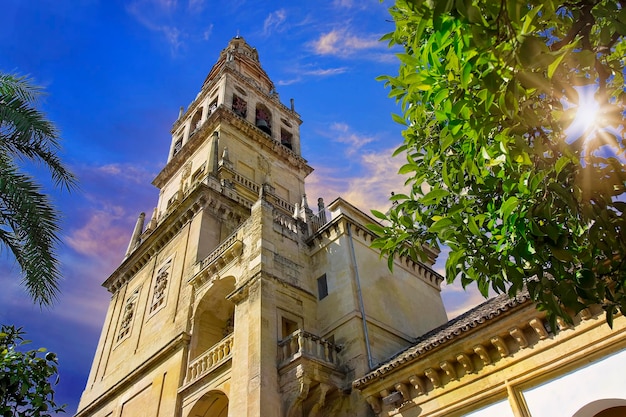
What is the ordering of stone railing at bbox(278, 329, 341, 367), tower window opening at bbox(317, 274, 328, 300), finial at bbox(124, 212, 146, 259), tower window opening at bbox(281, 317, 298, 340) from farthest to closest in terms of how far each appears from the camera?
1. finial at bbox(124, 212, 146, 259)
2. tower window opening at bbox(317, 274, 328, 300)
3. tower window opening at bbox(281, 317, 298, 340)
4. stone railing at bbox(278, 329, 341, 367)

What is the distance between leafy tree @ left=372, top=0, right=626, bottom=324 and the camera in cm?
404

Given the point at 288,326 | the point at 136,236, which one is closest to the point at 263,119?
the point at 136,236

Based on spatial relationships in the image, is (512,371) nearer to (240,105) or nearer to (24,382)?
(24,382)

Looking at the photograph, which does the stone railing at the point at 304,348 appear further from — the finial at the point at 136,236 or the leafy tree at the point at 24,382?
the finial at the point at 136,236

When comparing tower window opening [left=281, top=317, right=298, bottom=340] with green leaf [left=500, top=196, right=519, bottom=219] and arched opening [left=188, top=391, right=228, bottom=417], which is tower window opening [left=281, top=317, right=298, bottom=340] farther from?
green leaf [left=500, top=196, right=519, bottom=219]

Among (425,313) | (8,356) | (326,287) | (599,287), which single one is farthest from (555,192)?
(425,313)

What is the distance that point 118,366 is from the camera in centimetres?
2225

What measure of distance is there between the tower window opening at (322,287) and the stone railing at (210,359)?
3.53m

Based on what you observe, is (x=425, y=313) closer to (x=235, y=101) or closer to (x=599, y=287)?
(x=599, y=287)

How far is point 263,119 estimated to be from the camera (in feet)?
121

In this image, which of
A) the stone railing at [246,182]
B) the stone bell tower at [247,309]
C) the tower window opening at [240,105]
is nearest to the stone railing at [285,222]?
the stone bell tower at [247,309]

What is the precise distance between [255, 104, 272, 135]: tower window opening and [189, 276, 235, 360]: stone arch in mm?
17736

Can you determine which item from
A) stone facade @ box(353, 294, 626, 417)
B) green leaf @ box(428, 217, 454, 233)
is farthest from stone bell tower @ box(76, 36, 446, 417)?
green leaf @ box(428, 217, 454, 233)

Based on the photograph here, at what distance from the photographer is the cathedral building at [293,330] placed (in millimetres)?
10742
